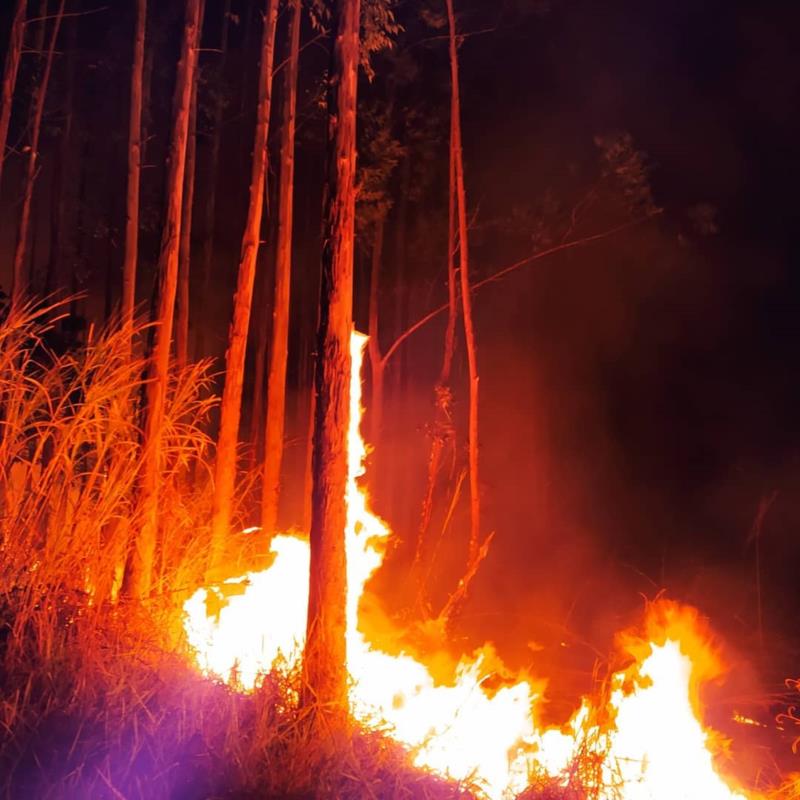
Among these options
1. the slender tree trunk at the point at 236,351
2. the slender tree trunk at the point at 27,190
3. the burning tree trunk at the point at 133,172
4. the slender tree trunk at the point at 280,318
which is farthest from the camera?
the slender tree trunk at the point at 27,190

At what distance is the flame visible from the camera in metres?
6.75

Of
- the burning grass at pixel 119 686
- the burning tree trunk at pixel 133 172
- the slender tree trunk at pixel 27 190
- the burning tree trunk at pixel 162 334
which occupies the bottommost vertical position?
the burning grass at pixel 119 686

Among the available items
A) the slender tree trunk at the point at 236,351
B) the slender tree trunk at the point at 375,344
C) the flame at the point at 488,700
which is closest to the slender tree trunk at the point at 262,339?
the slender tree trunk at the point at 375,344

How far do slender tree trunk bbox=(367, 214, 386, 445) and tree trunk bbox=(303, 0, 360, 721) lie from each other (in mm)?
12675

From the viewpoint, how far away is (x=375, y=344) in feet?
69.4

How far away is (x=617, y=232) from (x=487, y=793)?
16.4m

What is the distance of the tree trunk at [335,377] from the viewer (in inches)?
283

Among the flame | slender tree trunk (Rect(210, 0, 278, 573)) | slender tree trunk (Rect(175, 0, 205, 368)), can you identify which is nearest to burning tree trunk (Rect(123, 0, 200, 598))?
the flame

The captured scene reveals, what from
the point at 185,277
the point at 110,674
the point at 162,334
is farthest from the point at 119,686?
the point at 185,277

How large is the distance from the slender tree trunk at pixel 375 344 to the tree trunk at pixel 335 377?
41.6 ft

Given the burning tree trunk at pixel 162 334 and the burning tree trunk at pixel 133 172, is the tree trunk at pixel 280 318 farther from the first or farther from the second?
the burning tree trunk at pixel 162 334

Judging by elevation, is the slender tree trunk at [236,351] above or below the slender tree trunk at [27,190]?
below

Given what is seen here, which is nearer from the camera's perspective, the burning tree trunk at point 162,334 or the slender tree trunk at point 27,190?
the burning tree trunk at point 162,334

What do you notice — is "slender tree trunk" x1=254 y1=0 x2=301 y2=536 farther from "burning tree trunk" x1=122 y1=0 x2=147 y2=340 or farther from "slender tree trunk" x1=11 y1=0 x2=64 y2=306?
"slender tree trunk" x1=11 y1=0 x2=64 y2=306
